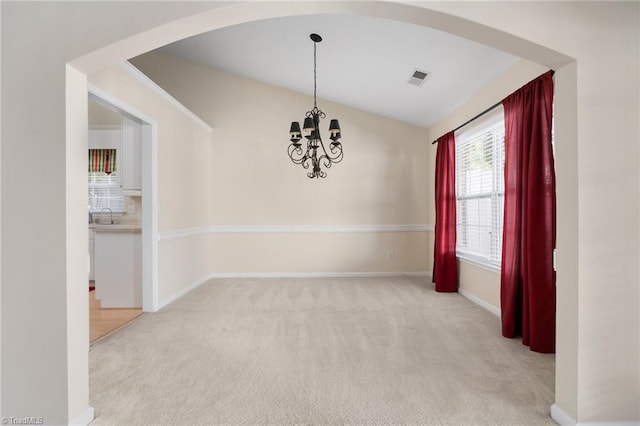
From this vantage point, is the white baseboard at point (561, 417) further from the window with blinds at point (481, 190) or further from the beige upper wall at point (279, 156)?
the beige upper wall at point (279, 156)

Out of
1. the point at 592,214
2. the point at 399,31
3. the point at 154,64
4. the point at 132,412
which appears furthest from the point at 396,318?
the point at 154,64

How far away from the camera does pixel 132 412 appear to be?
193 centimetres

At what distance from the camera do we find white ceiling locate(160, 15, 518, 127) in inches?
132

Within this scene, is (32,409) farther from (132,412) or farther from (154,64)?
(154,64)

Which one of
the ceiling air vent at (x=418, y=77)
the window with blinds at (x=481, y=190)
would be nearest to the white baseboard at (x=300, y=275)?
the window with blinds at (x=481, y=190)

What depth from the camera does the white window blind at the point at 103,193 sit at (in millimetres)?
5797

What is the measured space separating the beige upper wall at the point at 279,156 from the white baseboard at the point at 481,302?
5.95ft

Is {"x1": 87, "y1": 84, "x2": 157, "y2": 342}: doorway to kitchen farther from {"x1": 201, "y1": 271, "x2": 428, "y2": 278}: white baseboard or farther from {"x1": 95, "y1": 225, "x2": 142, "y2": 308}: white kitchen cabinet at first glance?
{"x1": 201, "y1": 271, "x2": 428, "y2": 278}: white baseboard

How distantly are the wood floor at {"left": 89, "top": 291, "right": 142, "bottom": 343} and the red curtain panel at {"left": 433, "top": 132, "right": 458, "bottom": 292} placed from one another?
3744mm

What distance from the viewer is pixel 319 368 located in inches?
95.7

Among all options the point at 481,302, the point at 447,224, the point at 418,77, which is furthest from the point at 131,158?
the point at 481,302

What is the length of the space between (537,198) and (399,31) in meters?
1.90

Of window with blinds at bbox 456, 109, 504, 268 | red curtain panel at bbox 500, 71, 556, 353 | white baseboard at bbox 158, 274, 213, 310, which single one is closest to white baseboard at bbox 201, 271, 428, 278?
white baseboard at bbox 158, 274, 213, 310

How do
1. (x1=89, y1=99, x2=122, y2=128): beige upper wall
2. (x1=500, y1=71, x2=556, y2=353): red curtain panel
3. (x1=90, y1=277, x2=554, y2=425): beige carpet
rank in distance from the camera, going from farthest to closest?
1. (x1=89, y1=99, x2=122, y2=128): beige upper wall
2. (x1=500, y1=71, x2=556, y2=353): red curtain panel
3. (x1=90, y1=277, x2=554, y2=425): beige carpet
